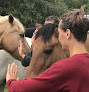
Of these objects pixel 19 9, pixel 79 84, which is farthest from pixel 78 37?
pixel 19 9

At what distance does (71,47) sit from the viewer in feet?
3.92

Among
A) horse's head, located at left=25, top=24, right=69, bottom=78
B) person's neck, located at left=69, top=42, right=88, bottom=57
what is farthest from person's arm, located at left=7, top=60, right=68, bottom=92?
horse's head, located at left=25, top=24, right=69, bottom=78

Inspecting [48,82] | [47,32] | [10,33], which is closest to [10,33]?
[10,33]

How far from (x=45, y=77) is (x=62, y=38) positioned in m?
0.37

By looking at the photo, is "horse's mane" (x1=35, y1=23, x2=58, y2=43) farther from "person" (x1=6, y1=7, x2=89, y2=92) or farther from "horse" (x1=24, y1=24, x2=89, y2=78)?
"person" (x1=6, y1=7, x2=89, y2=92)

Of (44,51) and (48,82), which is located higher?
(48,82)

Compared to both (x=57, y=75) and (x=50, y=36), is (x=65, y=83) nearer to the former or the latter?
(x=57, y=75)

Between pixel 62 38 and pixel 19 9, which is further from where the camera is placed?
pixel 19 9

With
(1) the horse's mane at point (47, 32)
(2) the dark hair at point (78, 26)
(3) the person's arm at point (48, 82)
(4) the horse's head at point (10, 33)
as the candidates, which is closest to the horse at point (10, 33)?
(4) the horse's head at point (10, 33)

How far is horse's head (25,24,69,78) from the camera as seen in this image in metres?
1.86

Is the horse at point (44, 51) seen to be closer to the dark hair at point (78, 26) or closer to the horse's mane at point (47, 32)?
the horse's mane at point (47, 32)

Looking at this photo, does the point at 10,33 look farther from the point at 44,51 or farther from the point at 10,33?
the point at 44,51

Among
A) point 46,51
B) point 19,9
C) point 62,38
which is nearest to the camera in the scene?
point 62,38

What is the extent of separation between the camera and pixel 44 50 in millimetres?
1911
